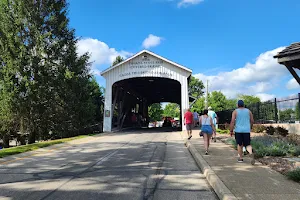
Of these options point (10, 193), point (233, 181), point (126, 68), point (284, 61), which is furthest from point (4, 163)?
point (126, 68)

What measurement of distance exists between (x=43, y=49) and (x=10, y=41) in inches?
96.2

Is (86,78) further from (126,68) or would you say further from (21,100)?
(21,100)

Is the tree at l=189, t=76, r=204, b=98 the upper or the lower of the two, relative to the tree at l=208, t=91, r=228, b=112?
upper

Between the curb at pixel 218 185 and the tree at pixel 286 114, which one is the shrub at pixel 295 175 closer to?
the curb at pixel 218 185

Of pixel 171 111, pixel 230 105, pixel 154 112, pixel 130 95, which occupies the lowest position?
pixel 154 112

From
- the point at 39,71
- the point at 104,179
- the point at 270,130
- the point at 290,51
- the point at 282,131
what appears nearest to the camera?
the point at 104,179

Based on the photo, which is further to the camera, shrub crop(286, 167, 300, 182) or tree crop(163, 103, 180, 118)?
tree crop(163, 103, 180, 118)

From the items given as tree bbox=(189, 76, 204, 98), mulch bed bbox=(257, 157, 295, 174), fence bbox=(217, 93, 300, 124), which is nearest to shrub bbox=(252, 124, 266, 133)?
fence bbox=(217, 93, 300, 124)

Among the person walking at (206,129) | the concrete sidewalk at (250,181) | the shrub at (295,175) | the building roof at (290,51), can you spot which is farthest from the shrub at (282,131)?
the shrub at (295,175)

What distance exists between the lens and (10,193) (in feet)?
16.9

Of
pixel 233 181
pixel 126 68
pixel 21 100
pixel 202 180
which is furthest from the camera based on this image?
pixel 126 68

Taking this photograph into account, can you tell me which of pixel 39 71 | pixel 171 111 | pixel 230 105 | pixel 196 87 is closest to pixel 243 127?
pixel 39 71

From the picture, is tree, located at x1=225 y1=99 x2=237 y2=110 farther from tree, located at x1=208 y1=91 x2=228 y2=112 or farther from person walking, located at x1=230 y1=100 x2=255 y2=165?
person walking, located at x1=230 y1=100 x2=255 y2=165

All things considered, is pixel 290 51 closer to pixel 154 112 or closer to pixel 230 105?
pixel 154 112
